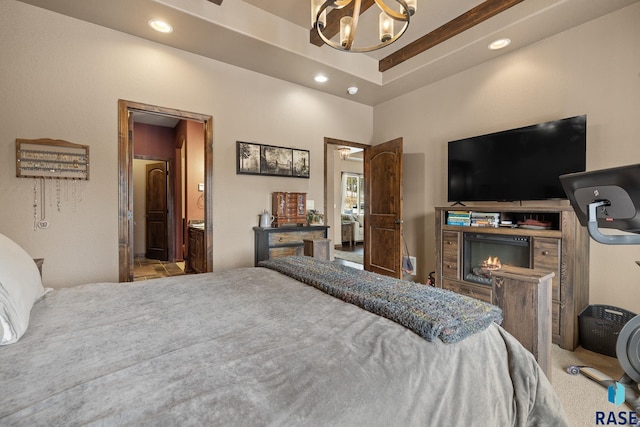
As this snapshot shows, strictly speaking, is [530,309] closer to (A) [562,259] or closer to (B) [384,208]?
(A) [562,259]

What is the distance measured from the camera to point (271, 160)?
3762 millimetres

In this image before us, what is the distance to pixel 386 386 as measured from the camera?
0.79m

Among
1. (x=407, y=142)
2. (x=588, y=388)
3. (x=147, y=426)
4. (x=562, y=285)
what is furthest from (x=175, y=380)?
(x=407, y=142)

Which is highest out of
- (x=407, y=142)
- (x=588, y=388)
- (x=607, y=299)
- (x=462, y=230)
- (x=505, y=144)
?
(x=407, y=142)

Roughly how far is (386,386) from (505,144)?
10.3ft

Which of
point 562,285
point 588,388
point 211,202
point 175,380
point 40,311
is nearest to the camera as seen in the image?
point 175,380

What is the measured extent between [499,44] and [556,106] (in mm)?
876

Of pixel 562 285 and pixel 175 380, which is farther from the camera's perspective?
pixel 562 285

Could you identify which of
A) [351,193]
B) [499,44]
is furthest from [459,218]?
[351,193]

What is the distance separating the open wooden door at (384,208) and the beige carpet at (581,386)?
1930 millimetres

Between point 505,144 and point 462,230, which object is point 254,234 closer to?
point 462,230

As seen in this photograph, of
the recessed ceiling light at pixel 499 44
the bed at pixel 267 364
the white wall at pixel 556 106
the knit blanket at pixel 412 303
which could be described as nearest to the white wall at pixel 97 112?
the bed at pixel 267 364

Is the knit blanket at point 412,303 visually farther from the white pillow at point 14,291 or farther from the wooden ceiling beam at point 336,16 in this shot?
the wooden ceiling beam at point 336,16

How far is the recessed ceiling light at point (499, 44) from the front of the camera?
2930 mm
